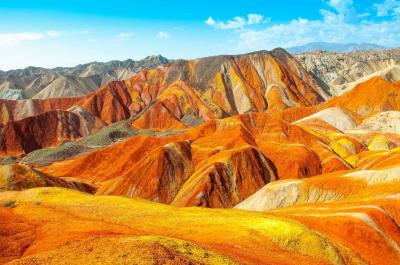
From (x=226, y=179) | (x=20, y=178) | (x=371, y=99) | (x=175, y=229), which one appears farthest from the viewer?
(x=371, y=99)

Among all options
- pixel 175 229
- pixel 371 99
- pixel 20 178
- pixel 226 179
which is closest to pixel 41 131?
pixel 20 178

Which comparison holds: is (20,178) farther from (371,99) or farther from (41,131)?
(371,99)

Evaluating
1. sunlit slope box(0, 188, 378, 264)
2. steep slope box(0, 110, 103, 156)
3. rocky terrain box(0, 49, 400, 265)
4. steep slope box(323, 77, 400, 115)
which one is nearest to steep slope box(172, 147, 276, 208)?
rocky terrain box(0, 49, 400, 265)

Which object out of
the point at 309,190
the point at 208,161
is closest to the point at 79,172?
the point at 208,161

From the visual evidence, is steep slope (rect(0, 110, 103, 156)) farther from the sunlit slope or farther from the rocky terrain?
the sunlit slope

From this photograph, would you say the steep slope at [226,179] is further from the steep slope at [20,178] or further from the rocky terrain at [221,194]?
the steep slope at [20,178]

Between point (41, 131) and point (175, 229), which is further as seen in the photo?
point (41, 131)

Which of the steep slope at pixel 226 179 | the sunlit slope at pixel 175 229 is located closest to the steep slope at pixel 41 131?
the steep slope at pixel 226 179

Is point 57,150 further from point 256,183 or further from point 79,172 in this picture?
point 256,183
